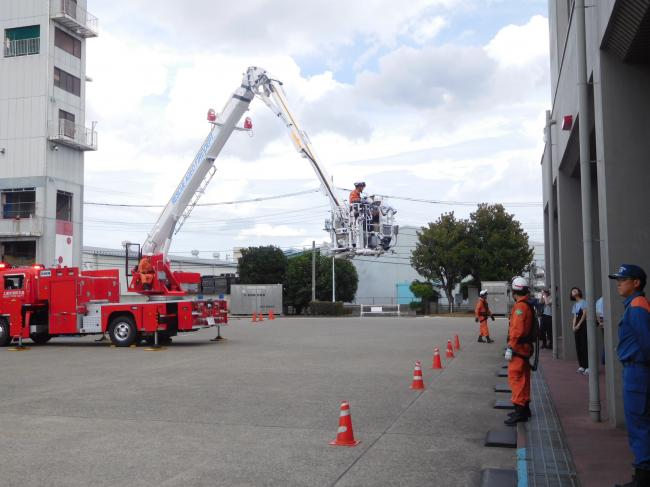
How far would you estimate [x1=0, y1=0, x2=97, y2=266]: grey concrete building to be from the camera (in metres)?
39.2

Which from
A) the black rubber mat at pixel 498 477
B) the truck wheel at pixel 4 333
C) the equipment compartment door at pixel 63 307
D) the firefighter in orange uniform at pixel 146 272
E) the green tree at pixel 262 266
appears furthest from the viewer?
the green tree at pixel 262 266

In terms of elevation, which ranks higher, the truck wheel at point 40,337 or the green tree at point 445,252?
the green tree at point 445,252

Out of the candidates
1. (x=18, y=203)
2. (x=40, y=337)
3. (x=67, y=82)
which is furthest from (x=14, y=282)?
(x=67, y=82)

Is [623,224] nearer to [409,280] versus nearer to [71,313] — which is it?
[71,313]

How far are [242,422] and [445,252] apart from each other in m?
47.5

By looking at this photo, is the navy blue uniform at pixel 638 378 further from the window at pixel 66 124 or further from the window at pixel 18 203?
the window at pixel 18 203

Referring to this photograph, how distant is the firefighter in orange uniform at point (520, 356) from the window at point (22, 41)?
1506 inches

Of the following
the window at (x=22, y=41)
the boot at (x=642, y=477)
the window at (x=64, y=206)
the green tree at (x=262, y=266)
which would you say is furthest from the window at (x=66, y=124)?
the boot at (x=642, y=477)

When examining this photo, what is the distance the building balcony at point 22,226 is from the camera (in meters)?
39.6

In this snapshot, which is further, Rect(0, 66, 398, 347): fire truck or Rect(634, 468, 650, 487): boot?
Rect(0, 66, 398, 347): fire truck

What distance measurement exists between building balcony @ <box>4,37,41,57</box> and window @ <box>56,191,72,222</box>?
27.4 ft

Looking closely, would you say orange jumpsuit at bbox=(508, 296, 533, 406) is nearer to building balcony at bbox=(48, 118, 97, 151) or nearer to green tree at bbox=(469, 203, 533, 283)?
building balcony at bbox=(48, 118, 97, 151)

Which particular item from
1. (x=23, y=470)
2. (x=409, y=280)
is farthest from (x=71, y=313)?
(x=409, y=280)

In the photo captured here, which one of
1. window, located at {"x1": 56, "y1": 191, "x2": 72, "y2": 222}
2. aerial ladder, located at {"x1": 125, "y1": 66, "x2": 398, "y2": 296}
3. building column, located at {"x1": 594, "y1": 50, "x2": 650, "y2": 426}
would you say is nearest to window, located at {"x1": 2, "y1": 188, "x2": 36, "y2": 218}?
window, located at {"x1": 56, "y1": 191, "x2": 72, "y2": 222}
